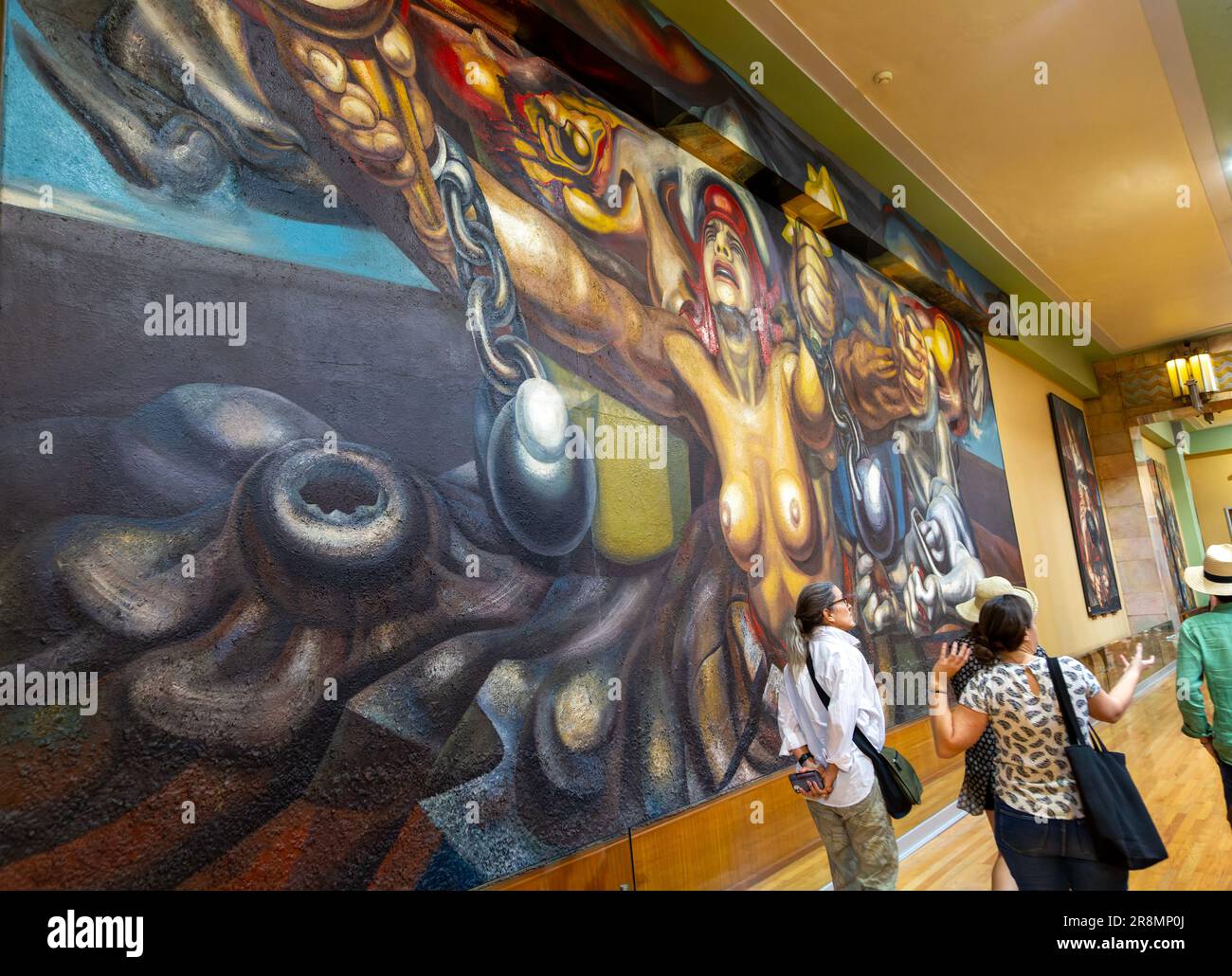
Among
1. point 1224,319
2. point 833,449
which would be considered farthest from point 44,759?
point 1224,319

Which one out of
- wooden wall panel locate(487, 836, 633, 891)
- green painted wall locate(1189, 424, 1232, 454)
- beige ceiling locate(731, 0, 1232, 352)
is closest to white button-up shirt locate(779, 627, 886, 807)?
wooden wall panel locate(487, 836, 633, 891)

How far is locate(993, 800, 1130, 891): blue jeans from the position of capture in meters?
2.25

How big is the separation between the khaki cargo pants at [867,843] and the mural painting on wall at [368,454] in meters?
1.06

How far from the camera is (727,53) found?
17.4ft

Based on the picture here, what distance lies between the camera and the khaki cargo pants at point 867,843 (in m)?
2.96

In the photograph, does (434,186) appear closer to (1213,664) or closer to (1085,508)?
(1213,664)

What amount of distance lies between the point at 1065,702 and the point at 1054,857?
0.47m

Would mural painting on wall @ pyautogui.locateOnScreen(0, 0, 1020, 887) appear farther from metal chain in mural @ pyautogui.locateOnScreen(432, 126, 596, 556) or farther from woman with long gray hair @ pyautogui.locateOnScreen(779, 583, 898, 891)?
woman with long gray hair @ pyautogui.locateOnScreen(779, 583, 898, 891)

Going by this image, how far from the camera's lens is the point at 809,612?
311cm

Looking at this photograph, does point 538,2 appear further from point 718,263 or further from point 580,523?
point 580,523

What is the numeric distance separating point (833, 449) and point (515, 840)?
4159 millimetres

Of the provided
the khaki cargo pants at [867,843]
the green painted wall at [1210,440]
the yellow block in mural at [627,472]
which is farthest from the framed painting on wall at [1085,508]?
the khaki cargo pants at [867,843]

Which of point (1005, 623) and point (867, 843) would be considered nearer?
point (1005, 623)

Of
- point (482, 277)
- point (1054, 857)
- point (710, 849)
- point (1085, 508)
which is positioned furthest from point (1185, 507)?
point (482, 277)
